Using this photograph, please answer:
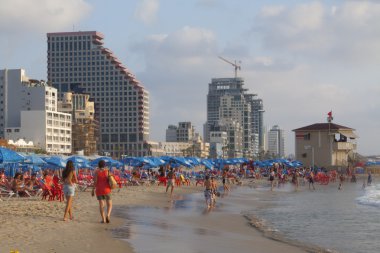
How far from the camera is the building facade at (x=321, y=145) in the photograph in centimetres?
8875

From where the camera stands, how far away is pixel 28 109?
12681 cm

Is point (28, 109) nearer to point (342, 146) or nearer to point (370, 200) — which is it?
point (342, 146)

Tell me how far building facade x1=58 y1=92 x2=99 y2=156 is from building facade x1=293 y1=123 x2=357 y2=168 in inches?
2176

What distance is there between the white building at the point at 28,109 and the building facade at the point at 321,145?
5584 centimetres

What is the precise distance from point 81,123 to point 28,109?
51.2ft

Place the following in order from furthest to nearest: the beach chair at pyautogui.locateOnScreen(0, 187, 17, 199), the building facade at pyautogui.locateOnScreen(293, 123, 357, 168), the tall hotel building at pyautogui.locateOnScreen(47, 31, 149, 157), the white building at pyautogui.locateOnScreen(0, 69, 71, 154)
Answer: the tall hotel building at pyautogui.locateOnScreen(47, 31, 149, 157), the white building at pyautogui.locateOnScreen(0, 69, 71, 154), the building facade at pyautogui.locateOnScreen(293, 123, 357, 168), the beach chair at pyautogui.locateOnScreen(0, 187, 17, 199)

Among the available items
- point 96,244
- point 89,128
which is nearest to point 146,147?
point 89,128

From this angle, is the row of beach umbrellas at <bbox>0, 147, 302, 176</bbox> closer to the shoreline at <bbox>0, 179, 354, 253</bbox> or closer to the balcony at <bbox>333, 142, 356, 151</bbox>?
the shoreline at <bbox>0, 179, 354, 253</bbox>

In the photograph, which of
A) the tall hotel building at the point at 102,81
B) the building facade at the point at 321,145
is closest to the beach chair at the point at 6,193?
the building facade at the point at 321,145

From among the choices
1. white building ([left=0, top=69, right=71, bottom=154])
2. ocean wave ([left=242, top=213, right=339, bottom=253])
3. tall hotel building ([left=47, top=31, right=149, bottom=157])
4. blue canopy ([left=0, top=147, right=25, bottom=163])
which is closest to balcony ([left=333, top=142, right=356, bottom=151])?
white building ([left=0, top=69, right=71, bottom=154])

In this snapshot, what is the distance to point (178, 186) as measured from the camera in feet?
127

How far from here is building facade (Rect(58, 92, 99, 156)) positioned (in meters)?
135

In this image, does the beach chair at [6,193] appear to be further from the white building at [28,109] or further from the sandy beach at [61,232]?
the white building at [28,109]

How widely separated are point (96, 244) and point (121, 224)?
3.55 m
